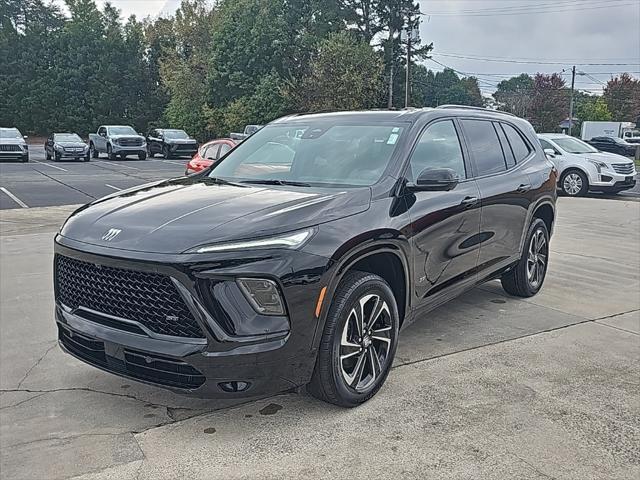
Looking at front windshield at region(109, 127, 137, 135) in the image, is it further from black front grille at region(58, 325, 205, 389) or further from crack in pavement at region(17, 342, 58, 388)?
black front grille at region(58, 325, 205, 389)

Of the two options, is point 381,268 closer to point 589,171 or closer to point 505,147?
point 505,147

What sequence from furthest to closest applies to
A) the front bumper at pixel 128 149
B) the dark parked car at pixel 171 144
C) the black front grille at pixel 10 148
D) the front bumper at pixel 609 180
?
the dark parked car at pixel 171 144
the front bumper at pixel 128 149
the black front grille at pixel 10 148
the front bumper at pixel 609 180

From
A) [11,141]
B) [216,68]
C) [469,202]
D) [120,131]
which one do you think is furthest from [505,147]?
[216,68]

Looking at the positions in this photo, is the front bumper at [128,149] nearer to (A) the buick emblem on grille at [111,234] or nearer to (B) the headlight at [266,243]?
(A) the buick emblem on grille at [111,234]

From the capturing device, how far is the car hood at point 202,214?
9.86ft

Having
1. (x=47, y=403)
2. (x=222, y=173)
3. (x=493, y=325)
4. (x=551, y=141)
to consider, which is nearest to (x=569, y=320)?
(x=493, y=325)

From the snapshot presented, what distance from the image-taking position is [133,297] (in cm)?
302

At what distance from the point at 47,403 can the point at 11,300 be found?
239cm

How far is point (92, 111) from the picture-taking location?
54375 millimetres

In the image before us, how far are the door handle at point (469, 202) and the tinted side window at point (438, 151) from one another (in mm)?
177

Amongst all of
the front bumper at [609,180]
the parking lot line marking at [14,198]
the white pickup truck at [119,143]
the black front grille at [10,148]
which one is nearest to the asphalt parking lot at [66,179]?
the parking lot line marking at [14,198]

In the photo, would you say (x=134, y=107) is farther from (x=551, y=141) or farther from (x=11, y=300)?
(x=11, y=300)

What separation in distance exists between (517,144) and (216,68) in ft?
132

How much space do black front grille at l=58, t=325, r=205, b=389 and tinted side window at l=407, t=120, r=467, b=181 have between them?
188cm
